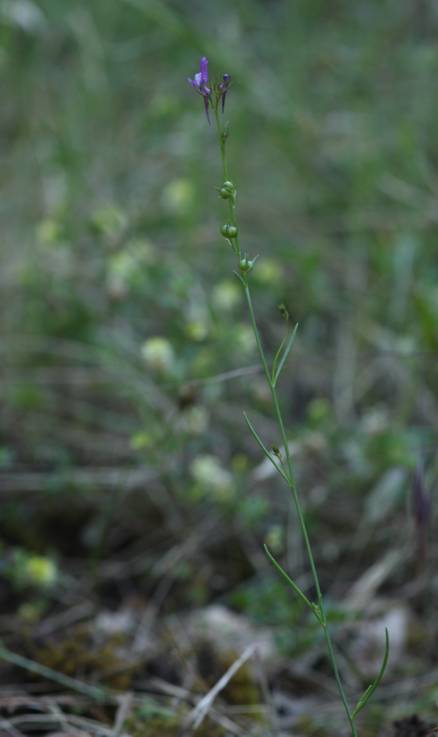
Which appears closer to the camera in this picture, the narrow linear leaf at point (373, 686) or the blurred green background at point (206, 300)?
the narrow linear leaf at point (373, 686)

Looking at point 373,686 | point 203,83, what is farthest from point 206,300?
point 373,686

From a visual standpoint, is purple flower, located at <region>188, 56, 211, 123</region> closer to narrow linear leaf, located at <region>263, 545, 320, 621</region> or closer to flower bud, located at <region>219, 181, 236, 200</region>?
flower bud, located at <region>219, 181, 236, 200</region>

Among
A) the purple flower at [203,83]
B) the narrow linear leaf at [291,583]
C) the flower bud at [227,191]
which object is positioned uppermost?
the purple flower at [203,83]

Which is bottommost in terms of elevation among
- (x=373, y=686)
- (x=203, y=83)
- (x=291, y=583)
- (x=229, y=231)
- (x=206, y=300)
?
(x=373, y=686)

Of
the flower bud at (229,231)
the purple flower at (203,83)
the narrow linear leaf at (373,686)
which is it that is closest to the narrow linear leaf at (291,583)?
the narrow linear leaf at (373,686)

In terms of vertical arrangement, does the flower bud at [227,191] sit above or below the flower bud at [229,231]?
above

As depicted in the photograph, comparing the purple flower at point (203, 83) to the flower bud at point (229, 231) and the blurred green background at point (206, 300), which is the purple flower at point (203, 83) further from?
the blurred green background at point (206, 300)

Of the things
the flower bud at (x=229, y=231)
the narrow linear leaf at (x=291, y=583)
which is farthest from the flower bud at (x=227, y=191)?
the narrow linear leaf at (x=291, y=583)

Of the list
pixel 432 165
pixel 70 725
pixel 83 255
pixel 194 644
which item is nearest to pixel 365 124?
pixel 432 165

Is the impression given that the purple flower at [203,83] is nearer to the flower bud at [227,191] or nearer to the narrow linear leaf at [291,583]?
the flower bud at [227,191]

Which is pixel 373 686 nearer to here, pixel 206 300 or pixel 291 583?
pixel 291 583
